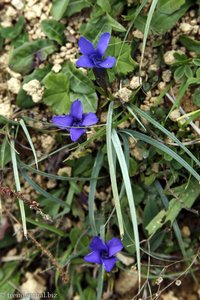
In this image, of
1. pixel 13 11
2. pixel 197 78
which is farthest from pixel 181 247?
pixel 13 11

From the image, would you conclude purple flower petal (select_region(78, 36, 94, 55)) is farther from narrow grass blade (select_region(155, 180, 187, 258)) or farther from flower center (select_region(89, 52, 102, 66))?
narrow grass blade (select_region(155, 180, 187, 258))

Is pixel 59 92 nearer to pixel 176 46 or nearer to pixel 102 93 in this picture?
pixel 102 93

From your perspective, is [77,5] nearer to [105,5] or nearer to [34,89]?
[105,5]

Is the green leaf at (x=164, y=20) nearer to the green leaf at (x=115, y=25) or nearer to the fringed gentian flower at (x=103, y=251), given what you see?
the green leaf at (x=115, y=25)

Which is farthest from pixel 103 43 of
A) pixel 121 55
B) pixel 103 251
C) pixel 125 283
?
pixel 125 283

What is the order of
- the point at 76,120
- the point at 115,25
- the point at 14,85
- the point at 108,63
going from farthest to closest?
1. the point at 14,85
2. the point at 115,25
3. the point at 76,120
4. the point at 108,63

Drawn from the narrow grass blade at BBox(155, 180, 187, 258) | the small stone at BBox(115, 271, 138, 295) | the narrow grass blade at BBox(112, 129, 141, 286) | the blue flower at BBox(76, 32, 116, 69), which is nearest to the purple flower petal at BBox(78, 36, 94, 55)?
the blue flower at BBox(76, 32, 116, 69)
